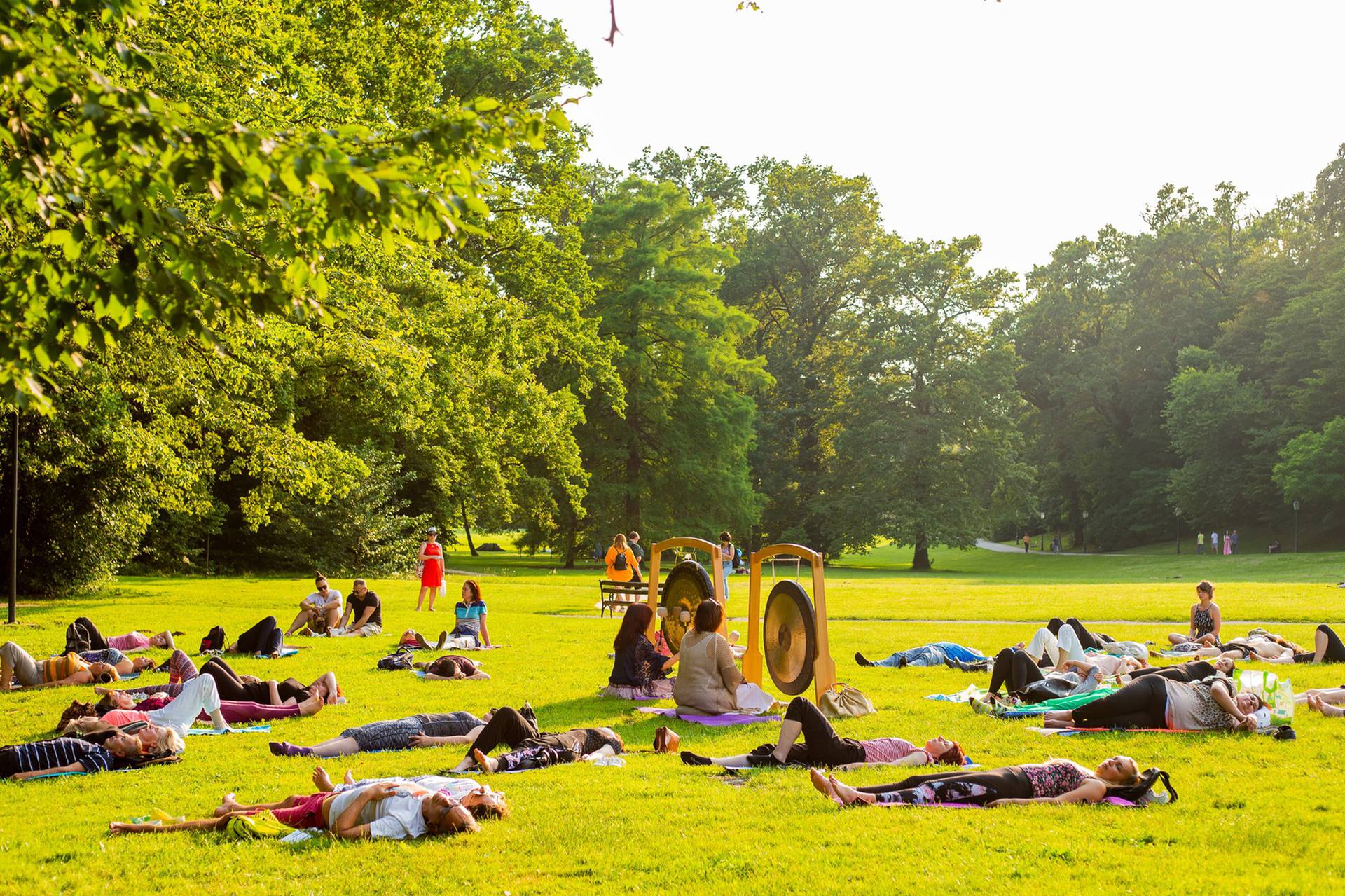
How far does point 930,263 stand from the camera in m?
67.9

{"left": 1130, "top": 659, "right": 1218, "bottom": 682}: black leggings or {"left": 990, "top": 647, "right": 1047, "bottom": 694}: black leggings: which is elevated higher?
{"left": 1130, "top": 659, "right": 1218, "bottom": 682}: black leggings

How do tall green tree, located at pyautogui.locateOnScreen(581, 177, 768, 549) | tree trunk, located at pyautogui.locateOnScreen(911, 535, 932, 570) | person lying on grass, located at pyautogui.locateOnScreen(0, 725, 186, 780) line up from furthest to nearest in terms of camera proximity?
tree trunk, located at pyautogui.locateOnScreen(911, 535, 932, 570), tall green tree, located at pyautogui.locateOnScreen(581, 177, 768, 549), person lying on grass, located at pyautogui.locateOnScreen(0, 725, 186, 780)

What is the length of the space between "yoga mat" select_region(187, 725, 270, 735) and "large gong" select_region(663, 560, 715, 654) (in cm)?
600

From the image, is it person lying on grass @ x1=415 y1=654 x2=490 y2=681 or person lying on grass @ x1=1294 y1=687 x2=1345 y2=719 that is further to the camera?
person lying on grass @ x1=415 y1=654 x2=490 y2=681

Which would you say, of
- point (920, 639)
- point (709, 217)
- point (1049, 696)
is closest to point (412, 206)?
point (1049, 696)

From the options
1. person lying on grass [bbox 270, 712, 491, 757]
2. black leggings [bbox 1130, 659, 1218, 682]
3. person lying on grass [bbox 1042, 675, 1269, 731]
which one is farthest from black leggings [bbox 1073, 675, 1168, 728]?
person lying on grass [bbox 270, 712, 491, 757]

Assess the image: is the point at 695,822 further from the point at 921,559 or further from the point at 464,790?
the point at 921,559

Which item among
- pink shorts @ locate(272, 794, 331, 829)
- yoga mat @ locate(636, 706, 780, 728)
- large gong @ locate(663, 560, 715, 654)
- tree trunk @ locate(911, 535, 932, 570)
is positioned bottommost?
tree trunk @ locate(911, 535, 932, 570)

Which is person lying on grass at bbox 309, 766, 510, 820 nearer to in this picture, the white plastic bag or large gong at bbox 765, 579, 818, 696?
the white plastic bag

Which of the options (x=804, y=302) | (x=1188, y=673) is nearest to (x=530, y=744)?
(x=1188, y=673)

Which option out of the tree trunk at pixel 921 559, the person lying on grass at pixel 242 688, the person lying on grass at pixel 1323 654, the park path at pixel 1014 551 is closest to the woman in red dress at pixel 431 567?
the person lying on grass at pixel 242 688

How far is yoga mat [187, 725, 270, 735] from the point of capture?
480 inches

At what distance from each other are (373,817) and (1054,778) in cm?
503

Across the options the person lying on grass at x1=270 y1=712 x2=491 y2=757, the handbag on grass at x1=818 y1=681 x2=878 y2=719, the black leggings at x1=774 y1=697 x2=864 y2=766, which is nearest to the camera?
the black leggings at x1=774 y1=697 x2=864 y2=766
